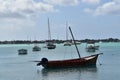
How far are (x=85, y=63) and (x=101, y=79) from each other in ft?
62.8

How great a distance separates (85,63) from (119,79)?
20711mm

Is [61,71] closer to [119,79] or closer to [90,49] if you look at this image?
[119,79]

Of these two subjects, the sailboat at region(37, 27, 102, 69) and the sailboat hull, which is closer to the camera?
the sailboat at region(37, 27, 102, 69)

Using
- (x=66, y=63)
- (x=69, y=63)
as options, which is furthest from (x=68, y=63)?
(x=66, y=63)

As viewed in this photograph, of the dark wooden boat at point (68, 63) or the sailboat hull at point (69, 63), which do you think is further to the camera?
the sailboat hull at point (69, 63)

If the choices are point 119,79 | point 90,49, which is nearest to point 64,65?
point 119,79

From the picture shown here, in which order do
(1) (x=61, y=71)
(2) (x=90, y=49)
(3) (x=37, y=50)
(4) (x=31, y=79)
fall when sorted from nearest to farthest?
(4) (x=31, y=79) < (1) (x=61, y=71) < (2) (x=90, y=49) < (3) (x=37, y=50)

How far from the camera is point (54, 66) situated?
68.7m

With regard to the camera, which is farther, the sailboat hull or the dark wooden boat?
the sailboat hull

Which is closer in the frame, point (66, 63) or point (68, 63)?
point (66, 63)

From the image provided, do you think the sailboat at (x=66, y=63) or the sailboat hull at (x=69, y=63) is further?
the sailboat hull at (x=69, y=63)

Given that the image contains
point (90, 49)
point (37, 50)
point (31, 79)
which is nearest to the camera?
point (31, 79)

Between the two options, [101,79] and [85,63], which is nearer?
[101,79]

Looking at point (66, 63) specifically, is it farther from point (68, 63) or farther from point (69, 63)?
point (69, 63)
